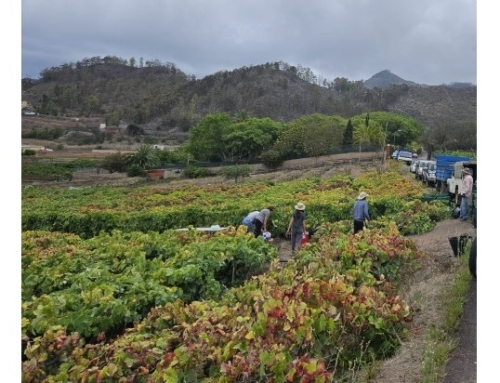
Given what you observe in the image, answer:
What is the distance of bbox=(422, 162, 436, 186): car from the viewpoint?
2245cm

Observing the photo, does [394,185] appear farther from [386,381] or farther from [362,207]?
[386,381]

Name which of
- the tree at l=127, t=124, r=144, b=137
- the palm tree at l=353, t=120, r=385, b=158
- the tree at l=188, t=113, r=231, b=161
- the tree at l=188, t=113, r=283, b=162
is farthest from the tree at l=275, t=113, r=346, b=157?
the tree at l=127, t=124, r=144, b=137

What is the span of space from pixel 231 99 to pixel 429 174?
91158 mm

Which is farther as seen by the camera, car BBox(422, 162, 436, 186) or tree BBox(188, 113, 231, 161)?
tree BBox(188, 113, 231, 161)

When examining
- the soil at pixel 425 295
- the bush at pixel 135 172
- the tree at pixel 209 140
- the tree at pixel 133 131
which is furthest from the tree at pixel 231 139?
the soil at pixel 425 295

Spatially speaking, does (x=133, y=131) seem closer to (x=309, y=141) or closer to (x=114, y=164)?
(x=114, y=164)

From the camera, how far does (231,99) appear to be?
364 feet

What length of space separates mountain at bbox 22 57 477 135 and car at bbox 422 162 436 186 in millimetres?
71872

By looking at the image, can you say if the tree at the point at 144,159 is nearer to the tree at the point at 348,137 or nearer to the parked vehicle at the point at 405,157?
the tree at the point at 348,137

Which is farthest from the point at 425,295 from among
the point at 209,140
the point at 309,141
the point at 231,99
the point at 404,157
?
Answer: the point at 231,99

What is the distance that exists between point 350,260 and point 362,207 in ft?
12.2

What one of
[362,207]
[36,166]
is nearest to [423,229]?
[362,207]

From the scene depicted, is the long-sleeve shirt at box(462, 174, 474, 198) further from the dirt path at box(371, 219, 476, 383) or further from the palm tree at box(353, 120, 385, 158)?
the palm tree at box(353, 120, 385, 158)

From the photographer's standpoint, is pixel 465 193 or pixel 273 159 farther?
pixel 273 159
